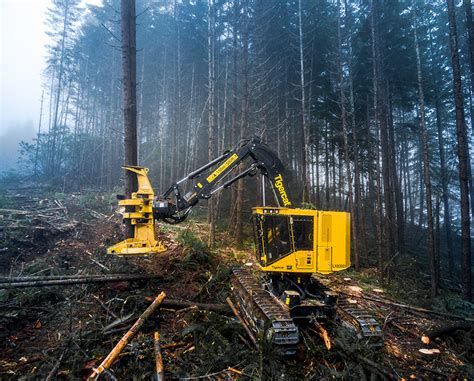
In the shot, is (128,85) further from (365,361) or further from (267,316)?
(365,361)

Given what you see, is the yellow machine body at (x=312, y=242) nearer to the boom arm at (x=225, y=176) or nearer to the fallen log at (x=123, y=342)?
the boom arm at (x=225, y=176)

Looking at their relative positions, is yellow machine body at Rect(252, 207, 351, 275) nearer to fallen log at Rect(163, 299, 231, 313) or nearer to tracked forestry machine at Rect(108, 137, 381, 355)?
tracked forestry machine at Rect(108, 137, 381, 355)

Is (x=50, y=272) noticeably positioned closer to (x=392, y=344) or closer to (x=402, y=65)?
(x=392, y=344)

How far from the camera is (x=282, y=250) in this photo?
6074mm

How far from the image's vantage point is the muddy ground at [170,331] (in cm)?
445

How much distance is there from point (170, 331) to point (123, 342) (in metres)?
1.17

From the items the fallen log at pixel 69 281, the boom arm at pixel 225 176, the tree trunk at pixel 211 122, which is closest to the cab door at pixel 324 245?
the boom arm at pixel 225 176

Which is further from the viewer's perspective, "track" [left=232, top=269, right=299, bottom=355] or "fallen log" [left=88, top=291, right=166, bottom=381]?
"track" [left=232, top=269, right=299, bottom=355]

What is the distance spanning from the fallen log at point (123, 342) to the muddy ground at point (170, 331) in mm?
185

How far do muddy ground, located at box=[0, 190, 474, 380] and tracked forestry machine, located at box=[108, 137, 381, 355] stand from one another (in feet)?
1.39

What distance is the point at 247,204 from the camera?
57.6 ft

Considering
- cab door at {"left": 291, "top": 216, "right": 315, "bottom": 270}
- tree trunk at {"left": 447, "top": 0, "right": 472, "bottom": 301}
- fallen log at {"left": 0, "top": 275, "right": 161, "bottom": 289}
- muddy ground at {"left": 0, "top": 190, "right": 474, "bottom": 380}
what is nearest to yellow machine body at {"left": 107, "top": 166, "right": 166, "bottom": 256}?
fallen log at {"left": 0, "top": 275, "right": 161, "bottom": 289}

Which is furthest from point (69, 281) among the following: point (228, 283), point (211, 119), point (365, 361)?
point (211, 119)

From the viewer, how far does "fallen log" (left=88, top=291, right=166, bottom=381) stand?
13.1ft
